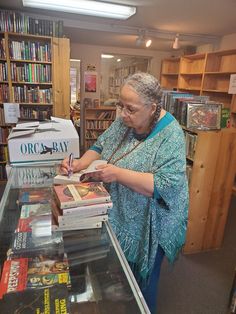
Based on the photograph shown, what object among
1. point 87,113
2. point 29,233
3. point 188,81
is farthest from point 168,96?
point 87,113

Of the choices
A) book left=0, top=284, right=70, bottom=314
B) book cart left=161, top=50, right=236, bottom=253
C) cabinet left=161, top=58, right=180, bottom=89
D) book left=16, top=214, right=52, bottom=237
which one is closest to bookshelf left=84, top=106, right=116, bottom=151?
cabinet left=161, top=58, right=180, bottom=89

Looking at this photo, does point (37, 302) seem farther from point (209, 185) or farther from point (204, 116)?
point (204, 116)

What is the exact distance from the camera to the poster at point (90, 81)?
5379 millimetres

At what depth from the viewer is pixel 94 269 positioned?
3.10 ft

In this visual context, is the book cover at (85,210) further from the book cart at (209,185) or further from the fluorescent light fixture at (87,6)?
the fluorescent light fixture at (87,6)

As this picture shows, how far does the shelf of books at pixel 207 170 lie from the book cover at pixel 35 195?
3.97ft

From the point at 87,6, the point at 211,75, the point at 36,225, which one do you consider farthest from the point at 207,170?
the point at 211,75

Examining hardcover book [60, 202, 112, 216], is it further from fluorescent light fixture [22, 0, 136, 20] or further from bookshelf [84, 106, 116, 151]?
bookshelf [84, 106, 116, 151]

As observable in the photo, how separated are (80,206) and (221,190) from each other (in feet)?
5.24

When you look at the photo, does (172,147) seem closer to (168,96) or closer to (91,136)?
(168,96)

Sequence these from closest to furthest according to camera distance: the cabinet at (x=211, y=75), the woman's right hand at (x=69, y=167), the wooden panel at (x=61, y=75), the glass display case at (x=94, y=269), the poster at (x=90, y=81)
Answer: the glass display case at (x=94, y=269), the woman's right hand at (x=69, y=167), the wooden panel at (x=61, y=75), the cabinet at (x=211, y=75), the poster at (x=90, y=81)

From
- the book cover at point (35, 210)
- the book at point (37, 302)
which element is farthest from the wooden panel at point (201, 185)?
the book at point (37, 302)

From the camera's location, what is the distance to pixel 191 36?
165 inches

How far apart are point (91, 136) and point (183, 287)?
4.03 meters
